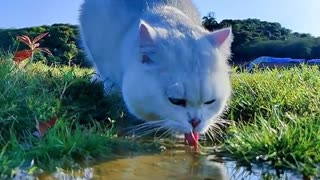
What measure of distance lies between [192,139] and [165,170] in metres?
0.52

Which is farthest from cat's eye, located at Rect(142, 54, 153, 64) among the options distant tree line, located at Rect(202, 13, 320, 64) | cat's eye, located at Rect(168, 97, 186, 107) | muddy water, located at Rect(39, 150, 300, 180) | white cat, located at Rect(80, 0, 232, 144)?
distant tree line, located at Rect(202, 13, 320, 64)

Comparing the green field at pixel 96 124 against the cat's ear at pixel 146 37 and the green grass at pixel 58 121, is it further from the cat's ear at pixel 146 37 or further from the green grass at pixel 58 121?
the cat's ear at pixel 146 37

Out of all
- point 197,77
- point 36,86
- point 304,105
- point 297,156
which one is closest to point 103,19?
point 36,86

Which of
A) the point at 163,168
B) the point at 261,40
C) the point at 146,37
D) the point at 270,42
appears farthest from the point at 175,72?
the point at 270,42

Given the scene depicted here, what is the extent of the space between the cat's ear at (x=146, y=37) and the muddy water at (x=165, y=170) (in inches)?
22.8

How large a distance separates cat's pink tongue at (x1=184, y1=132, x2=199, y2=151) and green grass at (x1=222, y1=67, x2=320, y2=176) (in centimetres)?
15

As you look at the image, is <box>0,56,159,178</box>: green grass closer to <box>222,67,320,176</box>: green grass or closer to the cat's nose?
the cat's nose

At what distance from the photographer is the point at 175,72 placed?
2.54 meters

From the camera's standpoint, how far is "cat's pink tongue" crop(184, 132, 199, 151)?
269cm

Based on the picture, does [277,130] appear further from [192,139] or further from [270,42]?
[270,42]

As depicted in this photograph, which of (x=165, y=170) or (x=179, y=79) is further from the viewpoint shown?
(x=179, y=79)

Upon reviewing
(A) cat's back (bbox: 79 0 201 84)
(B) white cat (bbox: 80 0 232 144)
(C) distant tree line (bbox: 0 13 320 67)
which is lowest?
(B) white cat (bbox: 80 0 232 144)

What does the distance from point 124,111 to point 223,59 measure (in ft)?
2.75

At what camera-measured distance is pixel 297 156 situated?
238 cm
